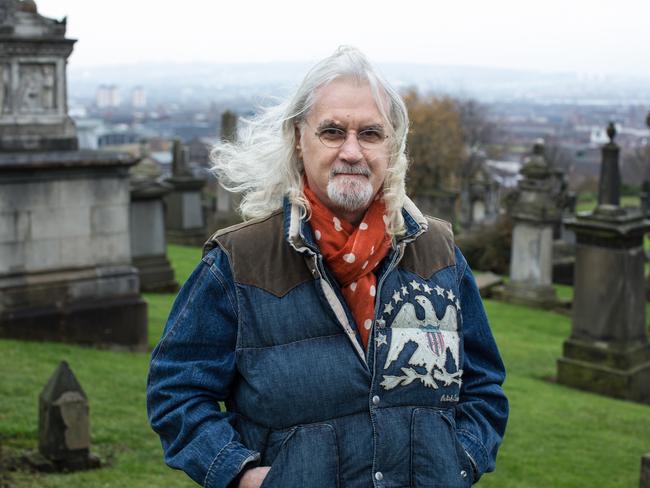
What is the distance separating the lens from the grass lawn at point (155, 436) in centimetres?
652

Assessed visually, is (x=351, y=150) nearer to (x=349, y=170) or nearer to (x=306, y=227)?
(x=349, y=170)

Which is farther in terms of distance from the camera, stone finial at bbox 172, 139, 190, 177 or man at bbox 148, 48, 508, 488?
stone finial at bbox 172, 139, 190, 177

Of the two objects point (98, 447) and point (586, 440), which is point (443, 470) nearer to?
point (98, 447)

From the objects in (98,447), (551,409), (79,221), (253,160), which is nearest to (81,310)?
(79,221)

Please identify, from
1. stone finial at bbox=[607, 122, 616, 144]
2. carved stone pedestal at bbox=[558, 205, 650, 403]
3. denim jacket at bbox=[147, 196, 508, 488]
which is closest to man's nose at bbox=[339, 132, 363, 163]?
denim jacket at bbox=[147, 196, 508, 488]

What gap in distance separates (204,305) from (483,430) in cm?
95

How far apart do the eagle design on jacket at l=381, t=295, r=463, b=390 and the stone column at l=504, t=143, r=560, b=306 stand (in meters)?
15.4

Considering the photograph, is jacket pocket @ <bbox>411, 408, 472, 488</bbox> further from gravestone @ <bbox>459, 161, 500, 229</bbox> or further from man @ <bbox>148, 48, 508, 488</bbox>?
gravestone @ <bbox>459, 161, 500, 229</bbox>

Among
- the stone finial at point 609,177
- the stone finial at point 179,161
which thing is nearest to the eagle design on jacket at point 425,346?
the stone finial at point 609,177

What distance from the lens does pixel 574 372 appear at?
36.8 feet

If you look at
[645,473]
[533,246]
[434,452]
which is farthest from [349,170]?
[533,246]

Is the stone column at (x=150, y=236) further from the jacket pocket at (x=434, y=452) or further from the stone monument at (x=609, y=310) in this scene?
the jacket pocket at (x=434, y=452)

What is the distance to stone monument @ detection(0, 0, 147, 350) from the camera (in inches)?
385

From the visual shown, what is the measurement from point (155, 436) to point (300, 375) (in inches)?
185
